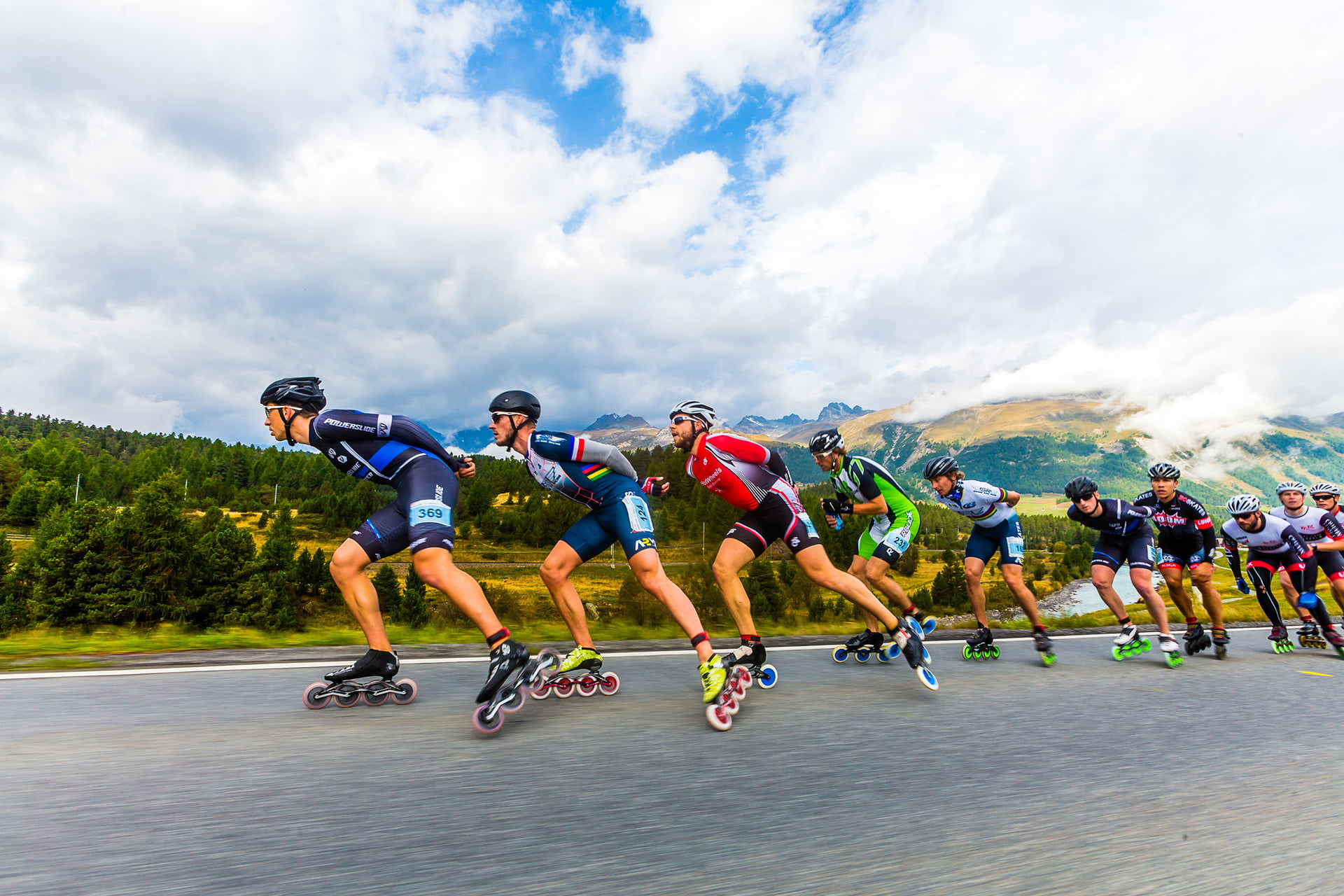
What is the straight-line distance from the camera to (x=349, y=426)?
443 centimetres

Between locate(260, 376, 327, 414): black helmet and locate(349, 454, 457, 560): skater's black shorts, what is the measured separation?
821mm

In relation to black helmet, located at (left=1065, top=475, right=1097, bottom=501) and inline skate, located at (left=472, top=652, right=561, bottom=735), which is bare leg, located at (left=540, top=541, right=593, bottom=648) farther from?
black helmet, located at (left=1065, top=475, right=1097, bottom=501)

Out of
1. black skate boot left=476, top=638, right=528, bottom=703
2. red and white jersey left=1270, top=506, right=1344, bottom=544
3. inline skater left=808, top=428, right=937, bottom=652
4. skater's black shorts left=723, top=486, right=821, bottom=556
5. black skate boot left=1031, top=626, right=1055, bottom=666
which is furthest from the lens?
red and white jersey left=1270, top=506, right=1344, bottom=544

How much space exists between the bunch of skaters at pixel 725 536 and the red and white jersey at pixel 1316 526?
102 cm

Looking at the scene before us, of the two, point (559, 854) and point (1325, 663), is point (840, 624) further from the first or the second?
point (559, 854)

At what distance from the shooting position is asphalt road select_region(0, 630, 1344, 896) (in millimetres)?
2021

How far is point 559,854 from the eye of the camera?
211cm

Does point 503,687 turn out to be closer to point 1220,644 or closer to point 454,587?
point 454,587

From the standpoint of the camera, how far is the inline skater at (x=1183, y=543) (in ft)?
24.9

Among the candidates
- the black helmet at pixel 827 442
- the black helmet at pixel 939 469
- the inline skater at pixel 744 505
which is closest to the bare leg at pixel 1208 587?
the black helmet at pixel 939 469

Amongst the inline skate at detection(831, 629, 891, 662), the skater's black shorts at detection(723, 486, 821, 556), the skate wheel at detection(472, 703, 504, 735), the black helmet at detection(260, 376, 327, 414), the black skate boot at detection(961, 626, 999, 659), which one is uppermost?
the black helmet at detection(260, 376, 327, 414)

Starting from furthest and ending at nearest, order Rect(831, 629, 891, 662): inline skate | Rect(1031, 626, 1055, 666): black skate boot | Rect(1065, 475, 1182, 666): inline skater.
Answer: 1. Rect(1065, 475, 1182, 666): inline skater
2. Rect(831, 629, 891, 662): inline skate
3. Rect(1031, 626, 1055, 666): black skate boot

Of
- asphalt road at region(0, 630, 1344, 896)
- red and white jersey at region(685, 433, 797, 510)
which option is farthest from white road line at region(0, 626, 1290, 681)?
red and white jersey at region(685, 433, 797, 510)

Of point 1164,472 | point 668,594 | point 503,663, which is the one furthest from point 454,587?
point 1164,472
